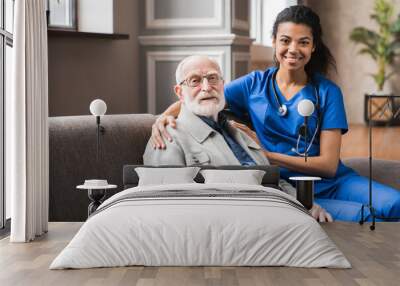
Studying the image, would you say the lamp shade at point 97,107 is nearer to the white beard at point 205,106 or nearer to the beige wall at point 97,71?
the white beard at point 205,106

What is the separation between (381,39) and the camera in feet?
45.3

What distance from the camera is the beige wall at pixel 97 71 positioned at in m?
5.80

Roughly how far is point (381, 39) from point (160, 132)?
982 centimetres

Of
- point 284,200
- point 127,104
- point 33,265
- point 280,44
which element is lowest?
point 33,265

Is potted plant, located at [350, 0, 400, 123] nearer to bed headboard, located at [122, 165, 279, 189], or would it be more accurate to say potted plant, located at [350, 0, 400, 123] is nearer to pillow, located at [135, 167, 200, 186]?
bed headboard, located at [122, 165, 279, 189]

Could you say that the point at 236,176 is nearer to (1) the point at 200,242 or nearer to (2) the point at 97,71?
(1) the point at 200,242

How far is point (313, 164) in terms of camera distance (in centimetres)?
469

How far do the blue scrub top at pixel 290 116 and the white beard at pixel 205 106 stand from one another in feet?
0.78

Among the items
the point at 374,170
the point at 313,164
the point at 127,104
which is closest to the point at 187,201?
the point at 313,164

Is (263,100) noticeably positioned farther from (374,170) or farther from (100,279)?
(100,279)

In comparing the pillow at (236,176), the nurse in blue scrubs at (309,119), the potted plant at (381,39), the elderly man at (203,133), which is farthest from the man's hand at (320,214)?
the potted plant at (381,39)

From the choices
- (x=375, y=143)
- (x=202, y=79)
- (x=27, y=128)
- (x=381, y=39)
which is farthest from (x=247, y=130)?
(x=381, y=39)

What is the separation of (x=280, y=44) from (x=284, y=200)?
53.2 inches

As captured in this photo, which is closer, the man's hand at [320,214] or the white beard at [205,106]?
the man's hand at [320,214]
